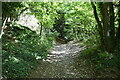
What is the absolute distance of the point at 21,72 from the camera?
572cm

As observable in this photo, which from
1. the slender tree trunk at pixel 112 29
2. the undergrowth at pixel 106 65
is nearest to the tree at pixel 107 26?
the slender tree trunk at pixel 112 29

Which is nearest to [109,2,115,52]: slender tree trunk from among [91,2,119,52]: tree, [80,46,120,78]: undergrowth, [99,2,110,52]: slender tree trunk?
[91,2,119,52]: tree

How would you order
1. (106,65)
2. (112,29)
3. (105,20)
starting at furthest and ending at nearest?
(112,29) → (105,20) → (106,65)

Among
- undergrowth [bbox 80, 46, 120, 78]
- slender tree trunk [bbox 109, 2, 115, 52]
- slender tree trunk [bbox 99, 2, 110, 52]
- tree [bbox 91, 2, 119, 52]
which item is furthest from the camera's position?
slender tree trunk [bbox 109, 2, 115, 52]

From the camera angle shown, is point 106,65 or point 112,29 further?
point 112,29

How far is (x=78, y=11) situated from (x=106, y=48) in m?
4.00

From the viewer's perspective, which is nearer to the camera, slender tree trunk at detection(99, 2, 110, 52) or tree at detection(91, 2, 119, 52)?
slender tree trunk at detection(99, 2, 110, 52)

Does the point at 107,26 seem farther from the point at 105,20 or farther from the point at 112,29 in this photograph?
the point at 112,29

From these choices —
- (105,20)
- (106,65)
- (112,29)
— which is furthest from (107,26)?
(106,65)

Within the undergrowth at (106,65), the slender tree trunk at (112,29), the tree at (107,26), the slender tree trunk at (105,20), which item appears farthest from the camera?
the slender tree trunk at (112,29)

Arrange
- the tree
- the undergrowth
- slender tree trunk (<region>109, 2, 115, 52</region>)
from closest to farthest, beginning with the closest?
the undergrowth → the tree → slender tree trunk (<region>109, 2, 115, 52</region>)

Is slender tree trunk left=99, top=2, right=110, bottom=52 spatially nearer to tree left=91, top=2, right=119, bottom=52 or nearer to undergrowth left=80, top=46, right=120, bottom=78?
tree left=91, top=2, right=119, bottom=52

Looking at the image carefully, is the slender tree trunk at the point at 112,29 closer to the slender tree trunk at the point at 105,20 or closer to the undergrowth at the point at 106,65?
the slender tree trunk at the point at 105,20

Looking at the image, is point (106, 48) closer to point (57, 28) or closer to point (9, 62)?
point (9, 62)
